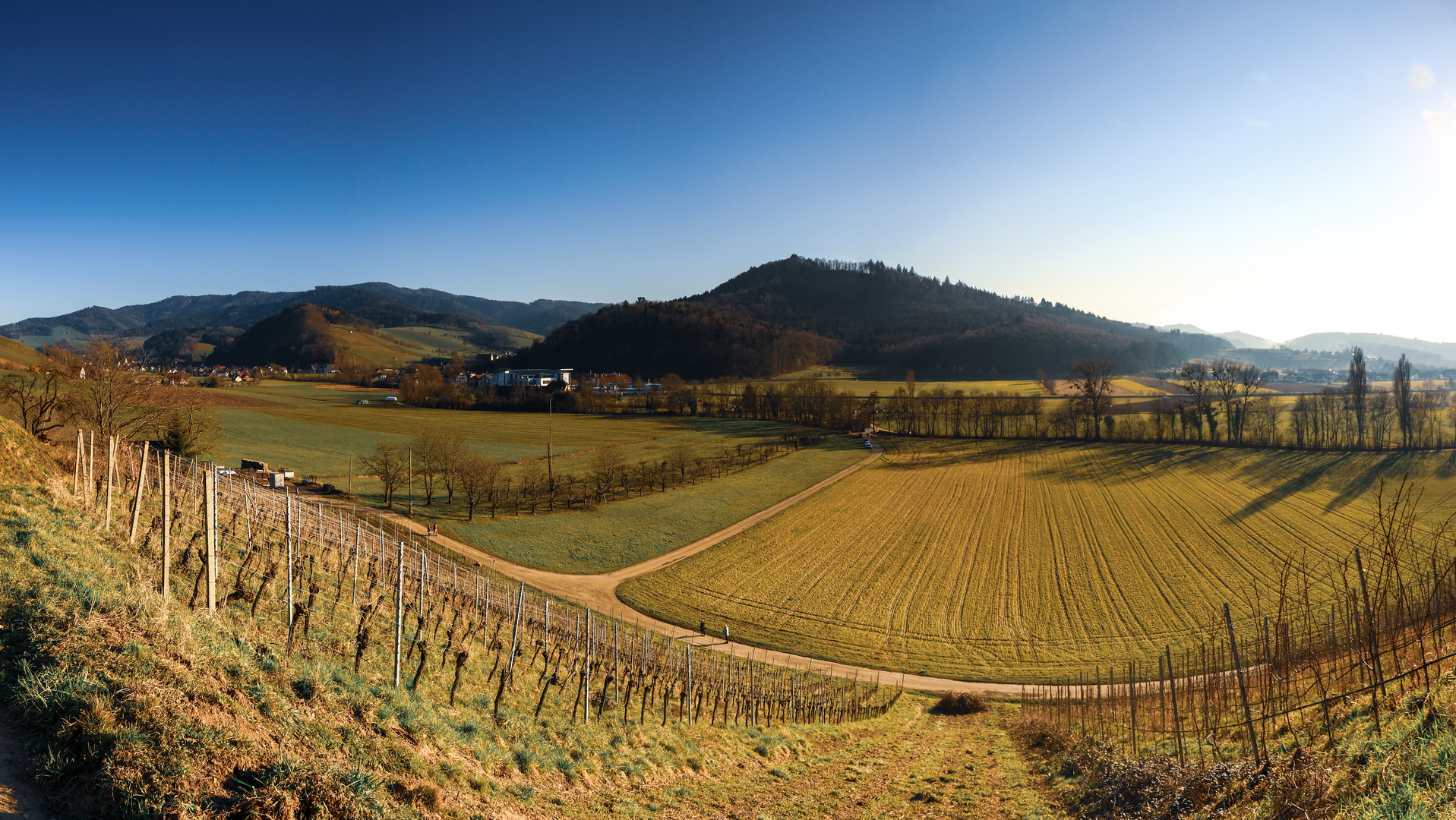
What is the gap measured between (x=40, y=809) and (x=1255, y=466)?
313ft

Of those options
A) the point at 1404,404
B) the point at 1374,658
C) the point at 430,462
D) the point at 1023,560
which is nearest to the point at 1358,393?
the point at 1404,404

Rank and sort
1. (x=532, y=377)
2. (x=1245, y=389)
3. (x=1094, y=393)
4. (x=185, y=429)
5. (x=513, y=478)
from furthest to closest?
(x=532, y=377) < (x=1094, y=393) < (x=1245, y=389) < (x=513, y=478) < (x=185, y=429)

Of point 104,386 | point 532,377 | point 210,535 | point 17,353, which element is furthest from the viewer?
point 532,377

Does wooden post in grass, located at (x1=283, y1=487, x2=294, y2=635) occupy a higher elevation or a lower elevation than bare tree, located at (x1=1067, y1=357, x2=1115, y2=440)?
lower

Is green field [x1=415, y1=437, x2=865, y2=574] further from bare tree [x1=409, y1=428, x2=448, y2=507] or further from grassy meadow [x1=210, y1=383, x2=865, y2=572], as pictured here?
bare tree [x1=409, y1=428, x2=448, y2=507]

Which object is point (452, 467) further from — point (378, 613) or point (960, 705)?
point (960, 705)

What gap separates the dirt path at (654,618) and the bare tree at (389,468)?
3.57 metres

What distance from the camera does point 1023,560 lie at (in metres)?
43.6

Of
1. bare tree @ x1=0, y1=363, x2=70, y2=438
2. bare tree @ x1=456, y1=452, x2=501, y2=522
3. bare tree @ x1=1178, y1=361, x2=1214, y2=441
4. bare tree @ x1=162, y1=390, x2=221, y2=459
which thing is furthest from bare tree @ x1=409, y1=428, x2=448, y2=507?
bare tree @ x1=1178, y1=361, x2=1214, y2=441

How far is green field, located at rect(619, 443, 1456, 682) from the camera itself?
104ft

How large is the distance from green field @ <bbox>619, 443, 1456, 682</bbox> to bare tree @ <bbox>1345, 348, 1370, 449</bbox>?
9622 millimetres

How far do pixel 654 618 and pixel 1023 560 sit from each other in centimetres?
2831

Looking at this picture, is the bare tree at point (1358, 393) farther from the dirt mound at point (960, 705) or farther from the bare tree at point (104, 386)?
the bare tree at point (104, 386)

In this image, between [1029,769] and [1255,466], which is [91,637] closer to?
[1029,769]
